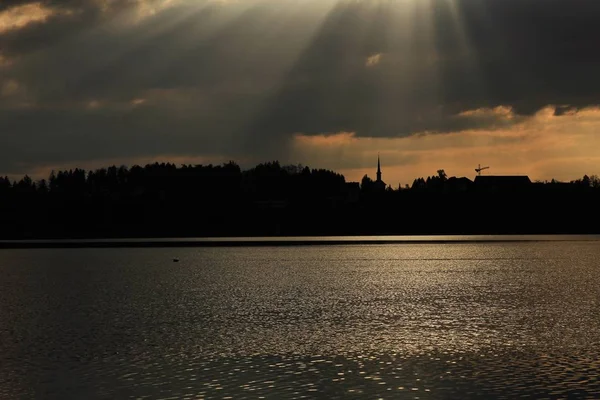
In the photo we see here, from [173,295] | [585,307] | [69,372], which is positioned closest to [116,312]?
[173,295]

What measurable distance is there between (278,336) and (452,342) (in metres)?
7.81

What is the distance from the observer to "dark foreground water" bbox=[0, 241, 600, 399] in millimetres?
26031

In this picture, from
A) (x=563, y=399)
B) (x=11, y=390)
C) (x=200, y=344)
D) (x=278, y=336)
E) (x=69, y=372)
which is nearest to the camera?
(x=563, y=399)

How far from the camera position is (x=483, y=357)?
31.4 m

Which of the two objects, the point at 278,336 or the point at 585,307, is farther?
the point at 585,307

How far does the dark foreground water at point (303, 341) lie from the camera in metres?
26.0

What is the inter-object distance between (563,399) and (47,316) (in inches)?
1294

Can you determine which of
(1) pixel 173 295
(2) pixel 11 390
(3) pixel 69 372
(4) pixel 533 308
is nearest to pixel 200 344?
(3) pixel 69 372

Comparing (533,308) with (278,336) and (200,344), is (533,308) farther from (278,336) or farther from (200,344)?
(200,344)

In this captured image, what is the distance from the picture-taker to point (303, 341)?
118 feet

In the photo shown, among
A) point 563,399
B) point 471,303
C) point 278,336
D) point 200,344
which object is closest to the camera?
point 563,399

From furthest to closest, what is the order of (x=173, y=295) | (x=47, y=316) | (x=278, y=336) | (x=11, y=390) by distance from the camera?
(x=173, y=295) < (x=47, y=316) < (x=278, y=336) < (x=11, y=390)

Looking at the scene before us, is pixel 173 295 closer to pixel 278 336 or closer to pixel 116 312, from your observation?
pixel 116 312

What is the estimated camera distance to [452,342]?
3553cm
